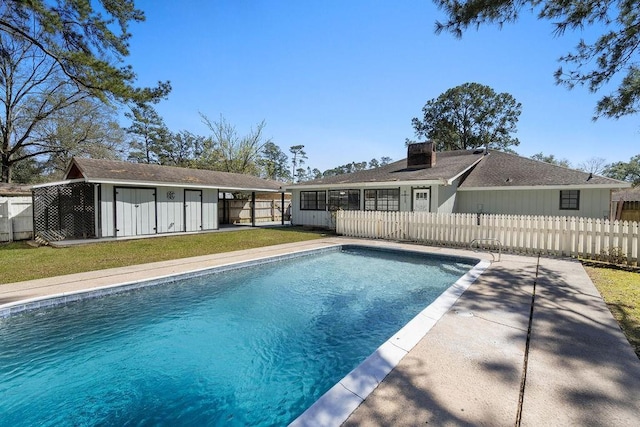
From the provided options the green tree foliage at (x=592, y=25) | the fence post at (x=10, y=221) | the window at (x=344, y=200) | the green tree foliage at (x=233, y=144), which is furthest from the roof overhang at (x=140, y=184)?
the green tree foliage at (x=233, y=144)

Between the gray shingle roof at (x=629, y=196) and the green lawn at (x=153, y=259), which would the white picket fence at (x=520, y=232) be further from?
the gray shingle roof at (x=629, y=196)

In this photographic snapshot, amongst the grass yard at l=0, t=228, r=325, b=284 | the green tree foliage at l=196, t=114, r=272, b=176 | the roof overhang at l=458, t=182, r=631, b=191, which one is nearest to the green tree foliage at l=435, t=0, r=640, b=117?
the roof overhang at l=458, t=182, r=631, b=191

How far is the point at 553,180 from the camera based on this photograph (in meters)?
13.4

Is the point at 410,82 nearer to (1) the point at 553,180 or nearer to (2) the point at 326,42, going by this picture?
(2) the point at 326,42

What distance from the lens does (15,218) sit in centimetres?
1162

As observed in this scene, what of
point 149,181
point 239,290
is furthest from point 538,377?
point 149,181

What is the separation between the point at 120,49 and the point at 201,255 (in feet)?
18.4

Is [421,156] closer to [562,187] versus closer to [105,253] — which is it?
[562,187]

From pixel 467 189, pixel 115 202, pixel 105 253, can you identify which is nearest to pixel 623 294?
pixel 467 189

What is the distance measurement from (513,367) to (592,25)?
5579mm

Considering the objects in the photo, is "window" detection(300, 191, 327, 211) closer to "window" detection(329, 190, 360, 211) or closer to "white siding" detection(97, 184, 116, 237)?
"window" detection(329, 190, 360, 211)

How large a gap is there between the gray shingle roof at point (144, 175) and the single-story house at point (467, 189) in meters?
4.04

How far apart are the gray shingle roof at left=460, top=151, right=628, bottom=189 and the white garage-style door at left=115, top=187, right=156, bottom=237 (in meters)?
14.9

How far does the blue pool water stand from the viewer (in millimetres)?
3037
